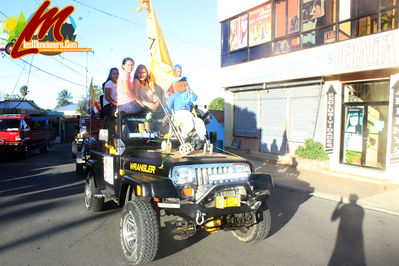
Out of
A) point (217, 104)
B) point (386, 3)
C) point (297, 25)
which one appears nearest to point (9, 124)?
point (297, 25)

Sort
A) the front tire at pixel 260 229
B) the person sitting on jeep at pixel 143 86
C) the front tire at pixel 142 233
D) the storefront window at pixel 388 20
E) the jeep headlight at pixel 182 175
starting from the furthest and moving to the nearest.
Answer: the storefront window at pixel 388 20
the person sitting on jeep at pixel 143 86
the front tire at pixel 260 229
the jeep headlight at pixel 182 175
the front tire at pixel 142 233

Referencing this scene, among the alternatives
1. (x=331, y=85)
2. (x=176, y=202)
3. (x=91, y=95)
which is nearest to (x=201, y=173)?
(x=176, y=202)

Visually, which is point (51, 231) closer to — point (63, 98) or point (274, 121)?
point (274, 121)

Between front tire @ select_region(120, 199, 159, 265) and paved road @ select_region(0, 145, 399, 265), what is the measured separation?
34cm

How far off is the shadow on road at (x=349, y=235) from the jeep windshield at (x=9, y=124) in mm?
15365

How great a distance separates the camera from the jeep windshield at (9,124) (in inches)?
605

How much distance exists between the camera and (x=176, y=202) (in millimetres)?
3596

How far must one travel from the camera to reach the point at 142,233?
3.54 metres

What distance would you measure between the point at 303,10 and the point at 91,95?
8.62 metres

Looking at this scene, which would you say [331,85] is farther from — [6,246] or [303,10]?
[6,246]

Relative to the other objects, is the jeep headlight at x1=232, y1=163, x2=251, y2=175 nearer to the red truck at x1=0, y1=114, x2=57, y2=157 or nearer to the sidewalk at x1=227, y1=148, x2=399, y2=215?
the sidewalk at x1=227, y1=148, x2=399, y2=215

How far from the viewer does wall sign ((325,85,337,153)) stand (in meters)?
10.7

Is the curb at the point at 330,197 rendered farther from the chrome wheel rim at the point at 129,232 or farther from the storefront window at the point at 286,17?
the storefront window at the point at 286,17

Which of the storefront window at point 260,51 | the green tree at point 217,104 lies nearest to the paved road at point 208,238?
the storefront window at point 260,51
